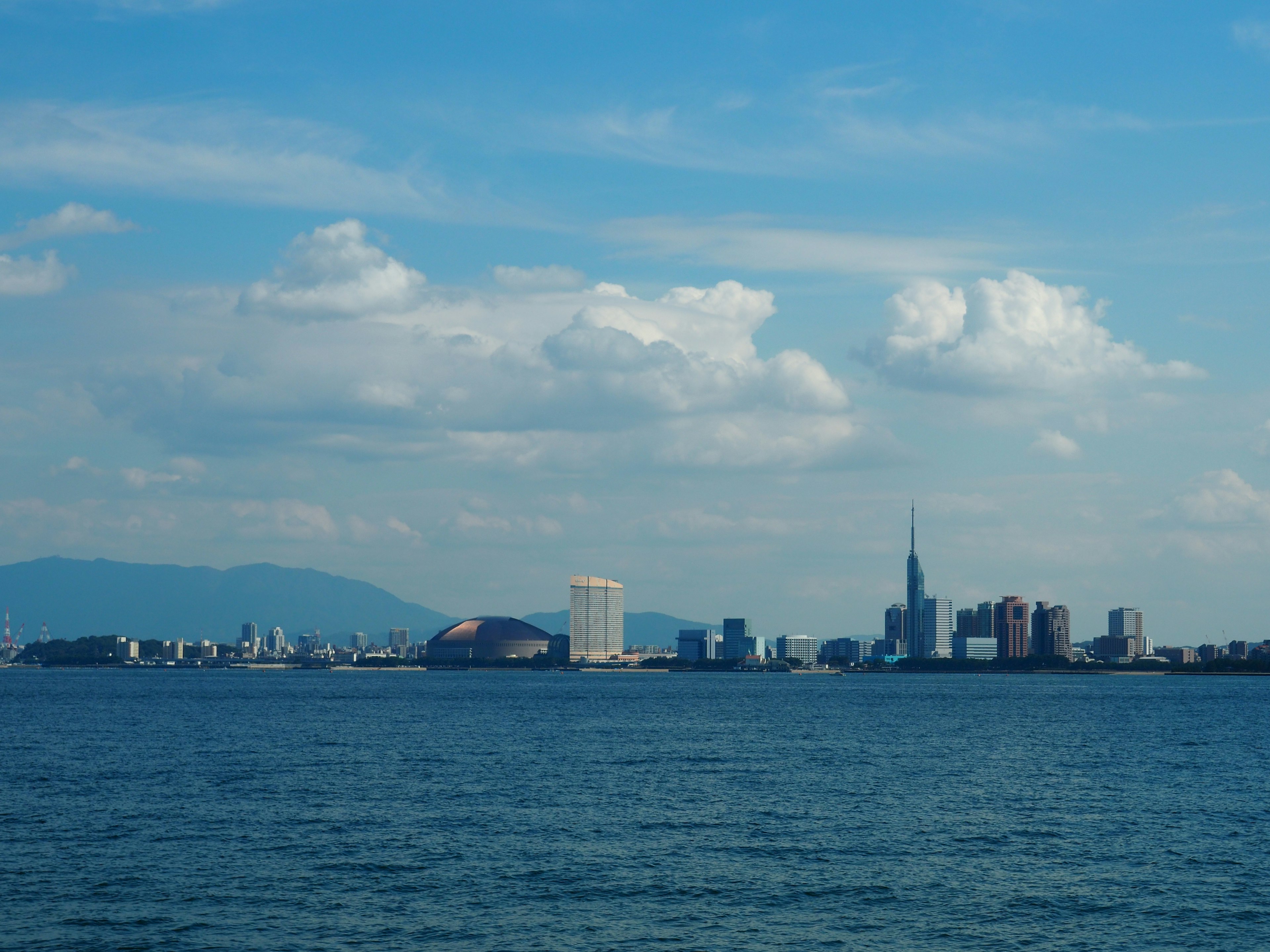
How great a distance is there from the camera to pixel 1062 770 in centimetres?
7981

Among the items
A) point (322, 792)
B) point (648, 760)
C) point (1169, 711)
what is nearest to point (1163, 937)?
point (322, 792)

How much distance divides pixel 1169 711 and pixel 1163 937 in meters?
134

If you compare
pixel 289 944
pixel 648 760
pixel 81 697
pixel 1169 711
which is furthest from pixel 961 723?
pixel 81 697

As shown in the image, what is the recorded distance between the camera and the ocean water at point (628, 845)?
37.2 m

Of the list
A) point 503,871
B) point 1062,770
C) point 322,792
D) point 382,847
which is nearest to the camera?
point 503,871

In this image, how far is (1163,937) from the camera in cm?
3709

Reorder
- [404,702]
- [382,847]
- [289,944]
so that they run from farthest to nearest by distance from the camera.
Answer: [404,702]
[382,847]
[289,944]

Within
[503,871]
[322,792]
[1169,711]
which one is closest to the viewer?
[503,871]

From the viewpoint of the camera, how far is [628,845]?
5050 cm

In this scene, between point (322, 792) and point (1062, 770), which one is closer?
point (322, 792)

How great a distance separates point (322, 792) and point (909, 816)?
3077 centimetres

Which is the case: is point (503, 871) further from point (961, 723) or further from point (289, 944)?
point (961, 723)

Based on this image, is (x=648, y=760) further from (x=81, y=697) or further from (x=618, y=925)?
(x=81, y=697)

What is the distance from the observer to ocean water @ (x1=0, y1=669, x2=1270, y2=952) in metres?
37.2
